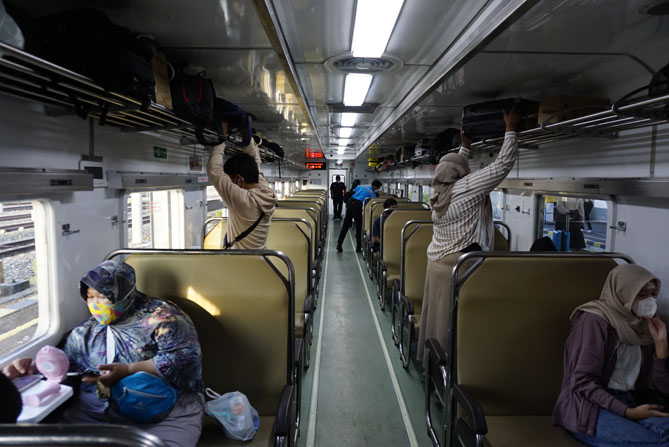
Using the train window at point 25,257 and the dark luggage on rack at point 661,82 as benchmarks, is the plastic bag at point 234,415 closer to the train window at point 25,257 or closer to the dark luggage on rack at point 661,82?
the train window at point 25,257

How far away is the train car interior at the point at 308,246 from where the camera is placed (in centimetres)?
191

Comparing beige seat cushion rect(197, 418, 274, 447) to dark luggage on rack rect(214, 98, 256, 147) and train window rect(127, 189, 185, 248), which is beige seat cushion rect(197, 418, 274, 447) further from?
train window rect(127, 189, 185, 248)

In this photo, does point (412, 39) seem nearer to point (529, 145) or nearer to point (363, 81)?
point (363, 81)

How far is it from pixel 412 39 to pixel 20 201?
3.00 metres

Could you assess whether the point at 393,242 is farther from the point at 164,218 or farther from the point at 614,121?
the point at 614,121

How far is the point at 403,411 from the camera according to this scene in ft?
10.8

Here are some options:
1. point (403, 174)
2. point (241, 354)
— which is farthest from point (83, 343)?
point (403, 174)

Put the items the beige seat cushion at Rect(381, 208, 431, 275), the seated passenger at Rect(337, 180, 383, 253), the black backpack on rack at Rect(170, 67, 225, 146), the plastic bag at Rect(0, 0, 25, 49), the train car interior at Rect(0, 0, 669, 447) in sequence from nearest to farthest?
the plastic bag at Rect(0, 0, 25, 49)
the train car interior at Rect(0, 0, 669, 447)
the black backpack on rack at Rect(170, 67, 225, 146)
the beige seat cushion at Rect(381, 208, 431, 275)
the seated passenger at Rect(337, 180, 383, 253)

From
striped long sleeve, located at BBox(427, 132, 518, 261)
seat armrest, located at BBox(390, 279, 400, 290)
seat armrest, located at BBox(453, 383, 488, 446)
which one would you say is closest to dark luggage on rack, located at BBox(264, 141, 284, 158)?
seat armrest, located at BBox(390, 279, 400, 290)

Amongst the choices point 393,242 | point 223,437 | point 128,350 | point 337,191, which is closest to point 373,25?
point 128,350

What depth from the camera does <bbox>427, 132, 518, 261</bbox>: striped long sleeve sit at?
2875mm

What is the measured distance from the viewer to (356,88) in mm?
4910

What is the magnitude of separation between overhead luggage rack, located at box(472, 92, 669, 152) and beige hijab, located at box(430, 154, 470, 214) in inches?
28.5

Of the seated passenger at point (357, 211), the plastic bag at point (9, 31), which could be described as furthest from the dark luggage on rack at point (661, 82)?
the seated passenger at point (357, 211)
